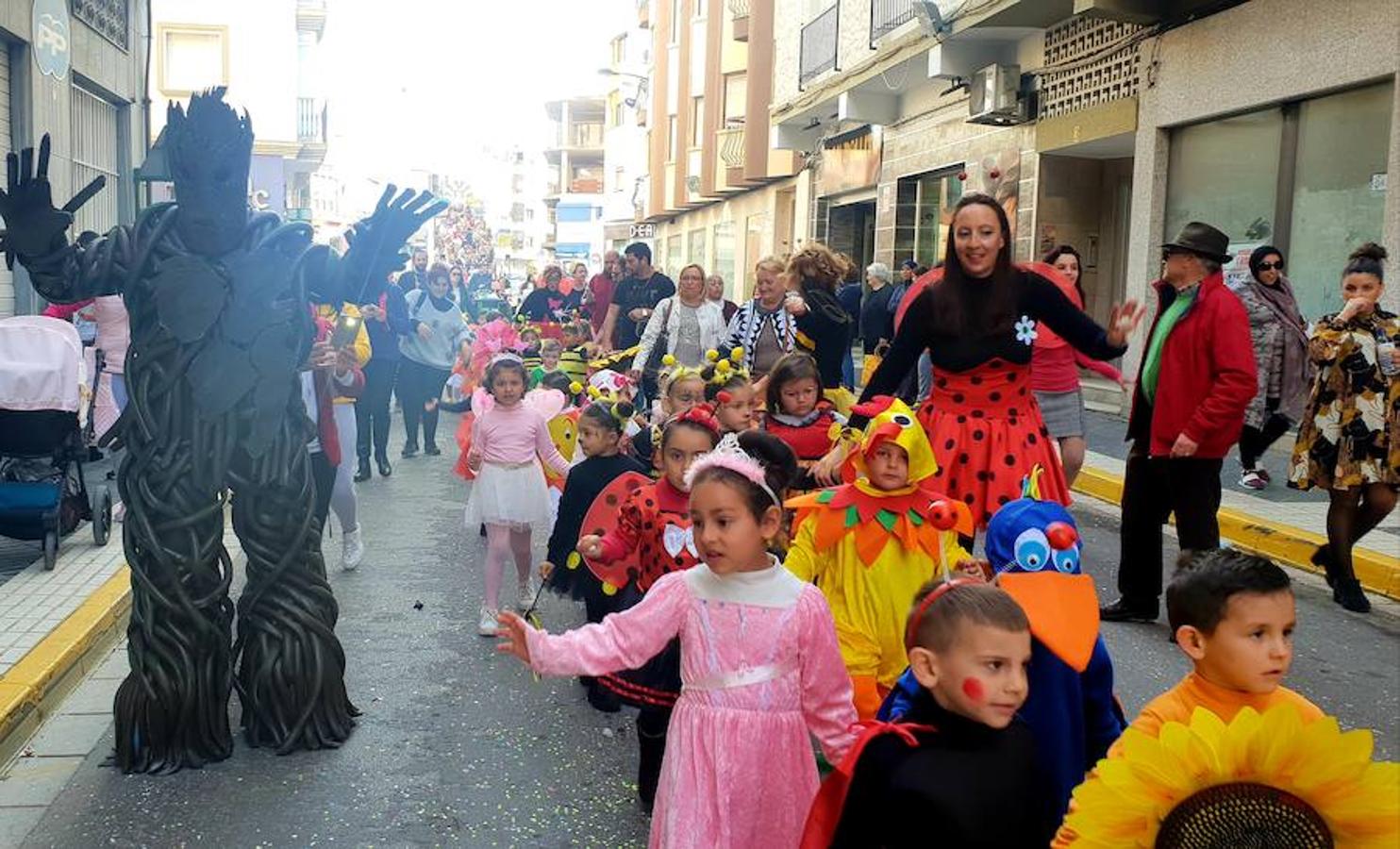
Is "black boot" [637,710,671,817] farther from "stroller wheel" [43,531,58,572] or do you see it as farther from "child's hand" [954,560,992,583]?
"stroller wheel" [43,531,58,572]

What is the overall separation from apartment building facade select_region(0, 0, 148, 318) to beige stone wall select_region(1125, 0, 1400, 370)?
37.6ft

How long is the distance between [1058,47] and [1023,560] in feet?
53.2

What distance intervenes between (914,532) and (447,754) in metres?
1.92

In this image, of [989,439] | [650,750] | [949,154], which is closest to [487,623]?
[650,750]

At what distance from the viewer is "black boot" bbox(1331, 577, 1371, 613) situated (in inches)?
299

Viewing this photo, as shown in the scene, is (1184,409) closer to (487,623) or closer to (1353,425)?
(1353,425)

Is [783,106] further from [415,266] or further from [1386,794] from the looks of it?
[1386,794]

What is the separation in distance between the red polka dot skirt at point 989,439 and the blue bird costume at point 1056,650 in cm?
188

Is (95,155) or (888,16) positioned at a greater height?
(888,16)

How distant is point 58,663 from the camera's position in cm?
581

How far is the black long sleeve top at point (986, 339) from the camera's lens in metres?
5.33

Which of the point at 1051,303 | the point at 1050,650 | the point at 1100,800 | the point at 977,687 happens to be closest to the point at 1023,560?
the point at 1050,650

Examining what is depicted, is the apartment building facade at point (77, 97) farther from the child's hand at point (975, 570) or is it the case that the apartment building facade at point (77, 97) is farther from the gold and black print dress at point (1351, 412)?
the child's hand at point (975, 570)

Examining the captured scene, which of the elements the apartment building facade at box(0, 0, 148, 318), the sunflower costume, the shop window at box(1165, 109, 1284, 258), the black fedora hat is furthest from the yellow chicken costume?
the shop window at box(1165, 109, 1284, 258)
